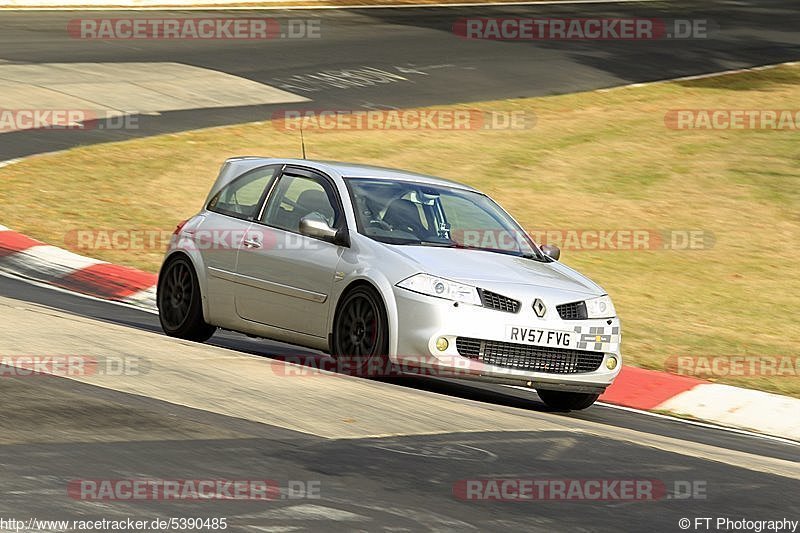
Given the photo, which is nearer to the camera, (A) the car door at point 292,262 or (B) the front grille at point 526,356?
(B) the front grille at point 526,356

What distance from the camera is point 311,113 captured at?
24.2 meters

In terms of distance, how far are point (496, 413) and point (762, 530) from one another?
2966 mm

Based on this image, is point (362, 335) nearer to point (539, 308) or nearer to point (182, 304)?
point (539, 308)

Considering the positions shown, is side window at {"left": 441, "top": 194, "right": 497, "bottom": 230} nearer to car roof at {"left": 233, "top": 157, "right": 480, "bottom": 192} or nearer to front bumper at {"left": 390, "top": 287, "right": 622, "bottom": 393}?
car roof at {"left": 233, "top": 157, "right": 480, "bottom": 192}

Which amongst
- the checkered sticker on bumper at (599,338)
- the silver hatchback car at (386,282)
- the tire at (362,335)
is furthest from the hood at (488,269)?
the tire at (362,335)

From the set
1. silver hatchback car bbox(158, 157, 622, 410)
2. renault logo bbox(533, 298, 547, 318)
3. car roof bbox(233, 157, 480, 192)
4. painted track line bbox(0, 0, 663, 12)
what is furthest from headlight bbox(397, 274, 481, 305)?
painted track line bbox(0, 0, 663, 12)

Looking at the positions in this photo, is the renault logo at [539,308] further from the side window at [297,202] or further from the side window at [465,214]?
the side window at [297,202]

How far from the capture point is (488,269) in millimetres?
10273

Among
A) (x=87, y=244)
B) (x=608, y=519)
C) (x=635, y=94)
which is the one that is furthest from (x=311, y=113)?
(x=608, y=519)

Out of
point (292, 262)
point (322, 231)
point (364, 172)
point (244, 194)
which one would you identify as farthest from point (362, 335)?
Answer: point (244, 194)

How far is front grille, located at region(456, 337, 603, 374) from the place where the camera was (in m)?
9.94

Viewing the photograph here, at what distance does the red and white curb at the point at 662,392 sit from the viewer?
1153cm

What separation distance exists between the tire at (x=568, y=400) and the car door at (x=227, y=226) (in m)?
2.49

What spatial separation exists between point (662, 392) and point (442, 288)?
296cm
